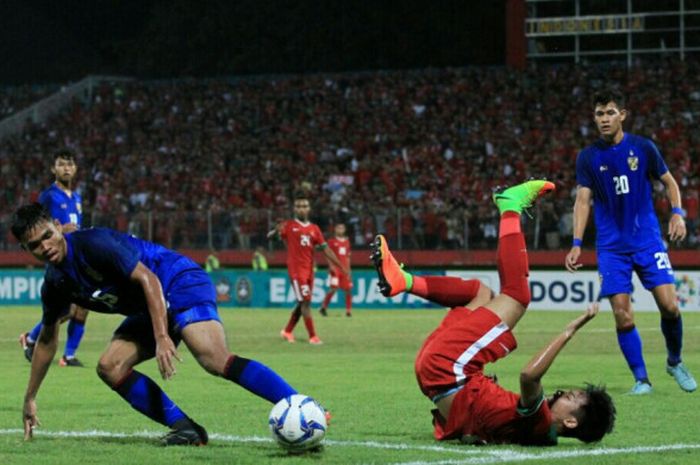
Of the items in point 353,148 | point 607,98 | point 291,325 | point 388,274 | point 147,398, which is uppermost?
point 353,148

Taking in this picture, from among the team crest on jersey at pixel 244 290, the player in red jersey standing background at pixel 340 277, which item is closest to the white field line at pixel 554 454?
the player in red jersey standing background at pixel 340 277

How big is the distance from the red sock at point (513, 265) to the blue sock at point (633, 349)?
277 centimetres

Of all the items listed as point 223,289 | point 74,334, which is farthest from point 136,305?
point 223,289

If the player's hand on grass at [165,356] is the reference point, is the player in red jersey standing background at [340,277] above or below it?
below

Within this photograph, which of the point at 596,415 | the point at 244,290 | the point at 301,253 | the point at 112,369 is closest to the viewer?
the point at 596,415

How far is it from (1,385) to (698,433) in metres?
7.37

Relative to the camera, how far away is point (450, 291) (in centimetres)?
943

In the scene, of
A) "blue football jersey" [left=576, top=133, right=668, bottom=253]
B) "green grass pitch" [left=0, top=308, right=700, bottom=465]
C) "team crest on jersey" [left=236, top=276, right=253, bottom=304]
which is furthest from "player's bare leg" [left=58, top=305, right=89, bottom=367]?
"team crest on jersey" [left=236, top=276, right=253, bottom=304]

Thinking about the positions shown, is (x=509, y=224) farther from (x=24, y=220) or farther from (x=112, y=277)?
(x=24, y=220)

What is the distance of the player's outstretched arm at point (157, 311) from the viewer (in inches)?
314

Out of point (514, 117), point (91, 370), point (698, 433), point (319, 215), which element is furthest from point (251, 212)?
point (698, 433)

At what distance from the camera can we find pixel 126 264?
8.39 metres

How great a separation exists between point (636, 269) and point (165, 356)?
5.72 m

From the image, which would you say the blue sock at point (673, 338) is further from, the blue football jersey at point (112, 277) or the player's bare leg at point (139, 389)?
the blue football jersey at point (112, 277)
